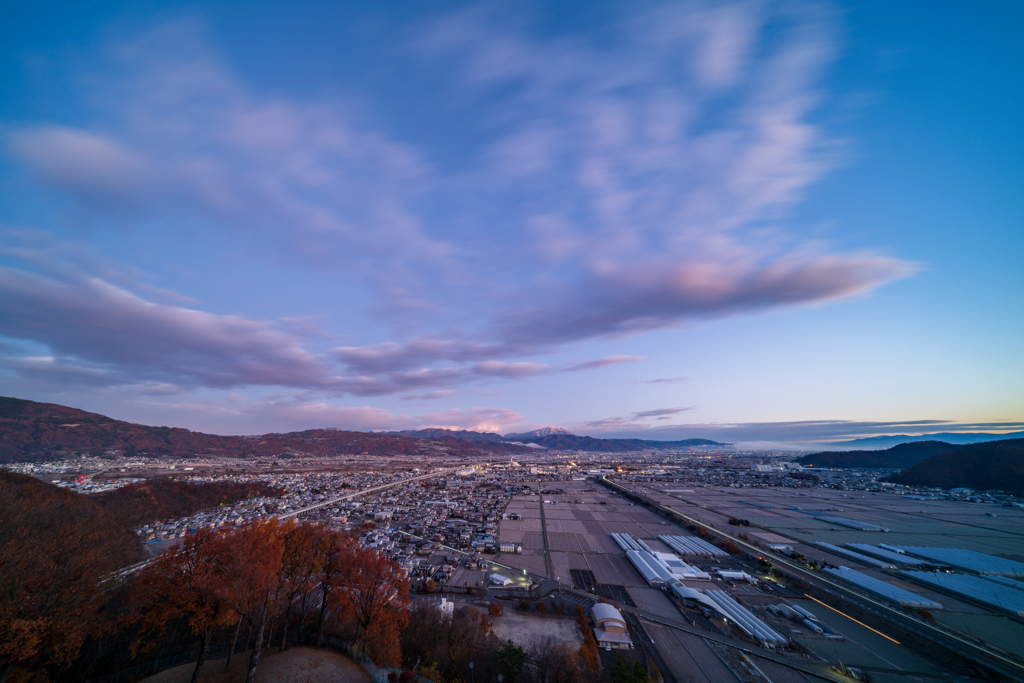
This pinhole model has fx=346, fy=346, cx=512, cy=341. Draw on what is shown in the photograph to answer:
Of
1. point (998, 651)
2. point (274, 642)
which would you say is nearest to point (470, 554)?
point (274, 642)

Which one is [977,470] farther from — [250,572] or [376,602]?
[250,572]

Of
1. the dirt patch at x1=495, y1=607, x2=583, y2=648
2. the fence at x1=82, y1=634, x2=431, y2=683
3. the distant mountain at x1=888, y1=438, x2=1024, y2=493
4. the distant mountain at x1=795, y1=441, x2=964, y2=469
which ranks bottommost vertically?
the distant mountain at x1=795, y1=441, x2=964, y2=469

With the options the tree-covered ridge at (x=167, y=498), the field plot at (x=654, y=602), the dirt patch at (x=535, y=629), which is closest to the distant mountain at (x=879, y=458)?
the field plot at (x=654, y=602)

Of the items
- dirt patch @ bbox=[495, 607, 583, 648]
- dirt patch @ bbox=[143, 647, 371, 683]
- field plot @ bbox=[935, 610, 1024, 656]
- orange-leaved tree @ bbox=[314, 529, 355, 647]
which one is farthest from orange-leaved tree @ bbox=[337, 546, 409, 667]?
field plot @ bbox=[935, 610, 1024, 656]

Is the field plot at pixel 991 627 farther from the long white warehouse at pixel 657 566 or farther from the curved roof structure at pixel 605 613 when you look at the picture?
the curved roof structure at pixel 605 613

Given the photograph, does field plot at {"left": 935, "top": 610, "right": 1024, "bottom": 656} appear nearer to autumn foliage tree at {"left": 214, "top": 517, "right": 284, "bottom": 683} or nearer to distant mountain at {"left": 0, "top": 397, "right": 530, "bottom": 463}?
autumn foliage tree at {"left": 214, "top": 517, "right": 284, "bottom": 683}

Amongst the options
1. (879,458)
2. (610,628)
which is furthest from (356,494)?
(879,458)
